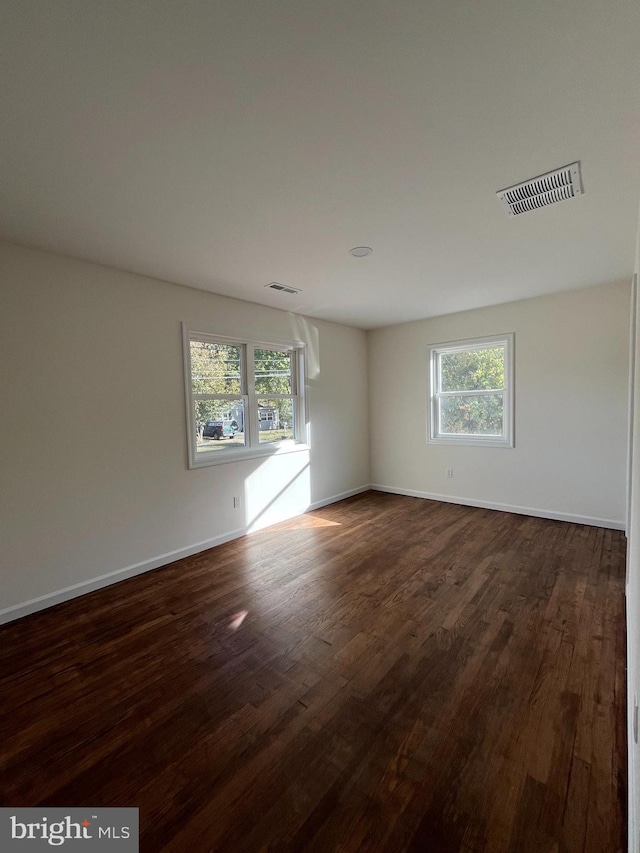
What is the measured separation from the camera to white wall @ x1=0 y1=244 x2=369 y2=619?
2471 millimetres

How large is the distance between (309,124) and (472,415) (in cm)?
411

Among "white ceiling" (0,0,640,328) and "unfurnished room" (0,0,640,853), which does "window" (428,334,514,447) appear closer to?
"unfurnished room" (0,0,640,853)

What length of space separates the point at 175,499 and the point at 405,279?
3080 millimetres

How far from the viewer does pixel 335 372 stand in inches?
202

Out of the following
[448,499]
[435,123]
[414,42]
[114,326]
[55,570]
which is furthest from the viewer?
[448,499]

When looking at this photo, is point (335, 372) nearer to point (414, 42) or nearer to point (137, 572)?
point (137, 572)

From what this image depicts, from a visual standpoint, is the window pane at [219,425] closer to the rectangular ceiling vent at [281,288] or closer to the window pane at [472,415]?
the rectangular ceiling vent at [281,288]

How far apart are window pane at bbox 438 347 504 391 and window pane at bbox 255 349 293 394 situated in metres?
2.24

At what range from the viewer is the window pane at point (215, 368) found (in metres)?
3.59

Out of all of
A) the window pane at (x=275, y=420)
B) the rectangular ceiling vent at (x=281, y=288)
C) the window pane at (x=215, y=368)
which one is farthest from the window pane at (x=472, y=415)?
the window pane at (x=215, y=368)

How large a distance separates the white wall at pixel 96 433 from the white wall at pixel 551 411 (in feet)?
8.62

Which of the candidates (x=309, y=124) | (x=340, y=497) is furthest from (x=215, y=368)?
(x=340, y=497)

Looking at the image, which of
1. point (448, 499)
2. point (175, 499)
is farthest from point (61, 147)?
point (448, 499)

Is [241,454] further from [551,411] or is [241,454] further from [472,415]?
[551,411]
